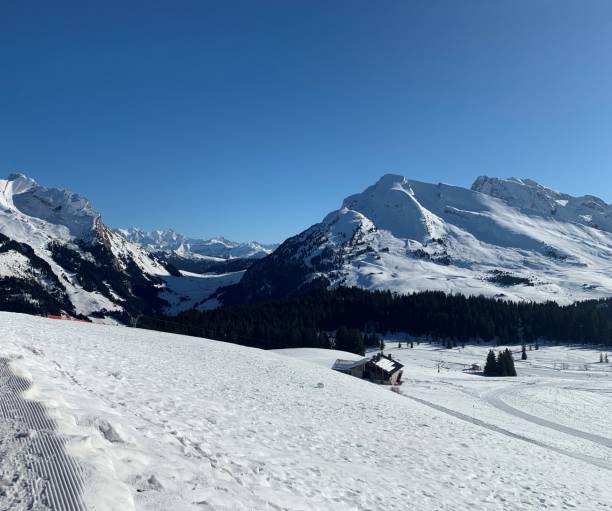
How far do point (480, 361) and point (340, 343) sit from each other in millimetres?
38758

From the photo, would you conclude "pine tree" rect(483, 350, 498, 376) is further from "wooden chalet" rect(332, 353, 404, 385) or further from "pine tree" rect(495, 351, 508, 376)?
"wooden chalet" rect(332, 353, 404, 385)

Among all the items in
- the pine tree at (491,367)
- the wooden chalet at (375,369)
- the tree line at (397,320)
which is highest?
the tree line at (397,320)

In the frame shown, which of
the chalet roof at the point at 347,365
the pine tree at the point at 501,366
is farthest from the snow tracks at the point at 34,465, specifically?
the pine tree at the point at 501,366

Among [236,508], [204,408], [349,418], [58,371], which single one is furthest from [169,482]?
[349,418]

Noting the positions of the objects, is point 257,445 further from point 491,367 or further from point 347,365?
point 491,367

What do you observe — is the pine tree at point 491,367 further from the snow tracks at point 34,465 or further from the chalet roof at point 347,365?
the snow tracks at point 34,465

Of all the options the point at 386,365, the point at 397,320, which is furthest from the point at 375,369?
the point at 397,320

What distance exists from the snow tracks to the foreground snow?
0.85ft

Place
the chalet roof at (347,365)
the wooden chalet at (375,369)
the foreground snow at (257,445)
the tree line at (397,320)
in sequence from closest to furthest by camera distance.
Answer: the foreground snow at (257,445) < the wooden chalet at (375,369) < the chalet roof at (347,365) < the tree line at (397,320)

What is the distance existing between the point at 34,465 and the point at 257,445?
26.7 feet

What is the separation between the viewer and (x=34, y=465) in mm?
7910

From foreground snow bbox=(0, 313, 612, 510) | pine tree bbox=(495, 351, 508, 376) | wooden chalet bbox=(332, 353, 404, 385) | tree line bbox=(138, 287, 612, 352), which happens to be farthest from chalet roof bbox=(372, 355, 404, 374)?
tree line bbox=(138, 287, 612, 352)

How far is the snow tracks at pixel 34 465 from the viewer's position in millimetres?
6891

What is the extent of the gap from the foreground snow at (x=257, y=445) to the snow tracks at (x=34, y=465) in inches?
10.2
